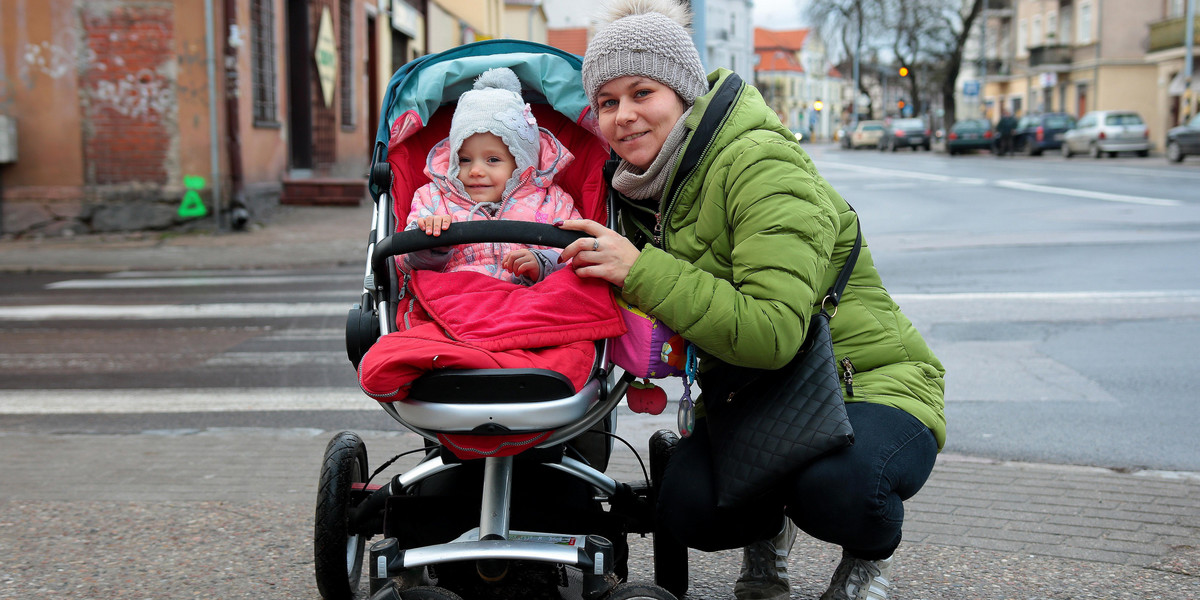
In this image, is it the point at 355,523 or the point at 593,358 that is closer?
the point at 593,358

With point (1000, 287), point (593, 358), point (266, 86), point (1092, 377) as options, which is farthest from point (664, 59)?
point (266, 86)

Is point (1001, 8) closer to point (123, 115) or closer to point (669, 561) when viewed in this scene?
point (123, 115)

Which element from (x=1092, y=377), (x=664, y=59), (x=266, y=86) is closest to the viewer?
(x=664, y=59)

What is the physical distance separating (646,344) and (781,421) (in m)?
0.35

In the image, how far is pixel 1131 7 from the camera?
50844 millimetres

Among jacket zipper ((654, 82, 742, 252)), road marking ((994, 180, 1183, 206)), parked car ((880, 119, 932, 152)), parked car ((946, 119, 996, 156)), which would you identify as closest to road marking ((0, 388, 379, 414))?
jacket zipper ((654, 82, 742, 252))

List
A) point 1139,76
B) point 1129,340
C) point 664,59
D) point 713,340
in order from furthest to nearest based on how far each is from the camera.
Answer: point 1139,76 < point 1129,340 < point 664,59 < point 713,340

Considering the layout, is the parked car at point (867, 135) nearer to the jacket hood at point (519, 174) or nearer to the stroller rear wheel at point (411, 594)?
the jacket hood at point (519, 174)

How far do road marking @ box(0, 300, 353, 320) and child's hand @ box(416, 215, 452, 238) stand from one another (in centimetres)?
619

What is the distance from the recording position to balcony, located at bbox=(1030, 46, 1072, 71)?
5559cm

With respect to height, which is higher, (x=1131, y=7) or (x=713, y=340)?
(x=1131, y=7)

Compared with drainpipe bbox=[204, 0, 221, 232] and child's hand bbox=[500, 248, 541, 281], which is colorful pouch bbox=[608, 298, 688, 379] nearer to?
child's hand bbox=[500, 248, 541, 281]

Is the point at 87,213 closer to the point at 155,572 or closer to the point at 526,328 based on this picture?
the point at 155,572

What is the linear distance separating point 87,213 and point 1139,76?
49459 mm
